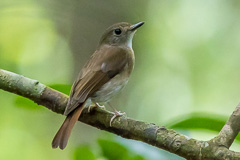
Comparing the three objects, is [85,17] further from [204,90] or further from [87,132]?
[204,90]

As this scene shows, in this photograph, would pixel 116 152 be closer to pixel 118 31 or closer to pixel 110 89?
pixel 110 89

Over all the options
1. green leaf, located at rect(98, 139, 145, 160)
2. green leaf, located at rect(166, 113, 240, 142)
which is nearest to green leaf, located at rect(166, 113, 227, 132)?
green leaf, located at rect(166, 113, 240, 142)

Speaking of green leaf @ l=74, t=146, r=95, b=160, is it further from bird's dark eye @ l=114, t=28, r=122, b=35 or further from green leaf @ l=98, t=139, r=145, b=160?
bird's dark eye @ l=114, t=28, r=122, b=35

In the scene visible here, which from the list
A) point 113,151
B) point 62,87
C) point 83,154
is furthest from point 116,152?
point 62,87

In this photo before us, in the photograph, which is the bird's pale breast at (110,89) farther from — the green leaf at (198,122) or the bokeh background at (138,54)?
the bokeh background at (138,54)

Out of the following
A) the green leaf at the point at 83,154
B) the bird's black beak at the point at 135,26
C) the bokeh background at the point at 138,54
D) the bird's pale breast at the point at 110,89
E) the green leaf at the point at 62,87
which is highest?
the bokeh background at the point at 138,54

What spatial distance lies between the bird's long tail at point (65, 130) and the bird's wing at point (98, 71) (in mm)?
62

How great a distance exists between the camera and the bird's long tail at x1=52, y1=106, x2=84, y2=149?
2.82 metres

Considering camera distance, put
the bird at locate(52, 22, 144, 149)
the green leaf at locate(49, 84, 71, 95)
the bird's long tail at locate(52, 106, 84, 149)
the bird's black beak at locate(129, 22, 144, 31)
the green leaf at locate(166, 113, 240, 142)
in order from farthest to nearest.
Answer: the bird's black beak at locate(129, 22, 144, 31)
the bird at locate(52, 22, 144, 149)
the bird's long tail at locate(52, 106, 84, 149)
the green leaf at locate(49, 84, 71, 95)
the green leaf at locate(166, 113, 240, 142)

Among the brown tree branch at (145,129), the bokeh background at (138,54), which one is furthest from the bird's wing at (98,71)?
the bokeh background at (138,54)

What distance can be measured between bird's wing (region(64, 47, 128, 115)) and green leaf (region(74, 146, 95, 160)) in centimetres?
93

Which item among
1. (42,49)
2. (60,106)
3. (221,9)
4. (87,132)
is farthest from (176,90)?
(60,106)

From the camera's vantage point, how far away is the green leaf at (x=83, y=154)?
2197 millimetres

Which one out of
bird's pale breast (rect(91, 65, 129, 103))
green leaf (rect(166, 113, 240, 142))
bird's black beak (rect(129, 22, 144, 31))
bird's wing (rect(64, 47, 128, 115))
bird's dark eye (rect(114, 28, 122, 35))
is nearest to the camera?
green leaf (rect(166, 113, 240, 142))
